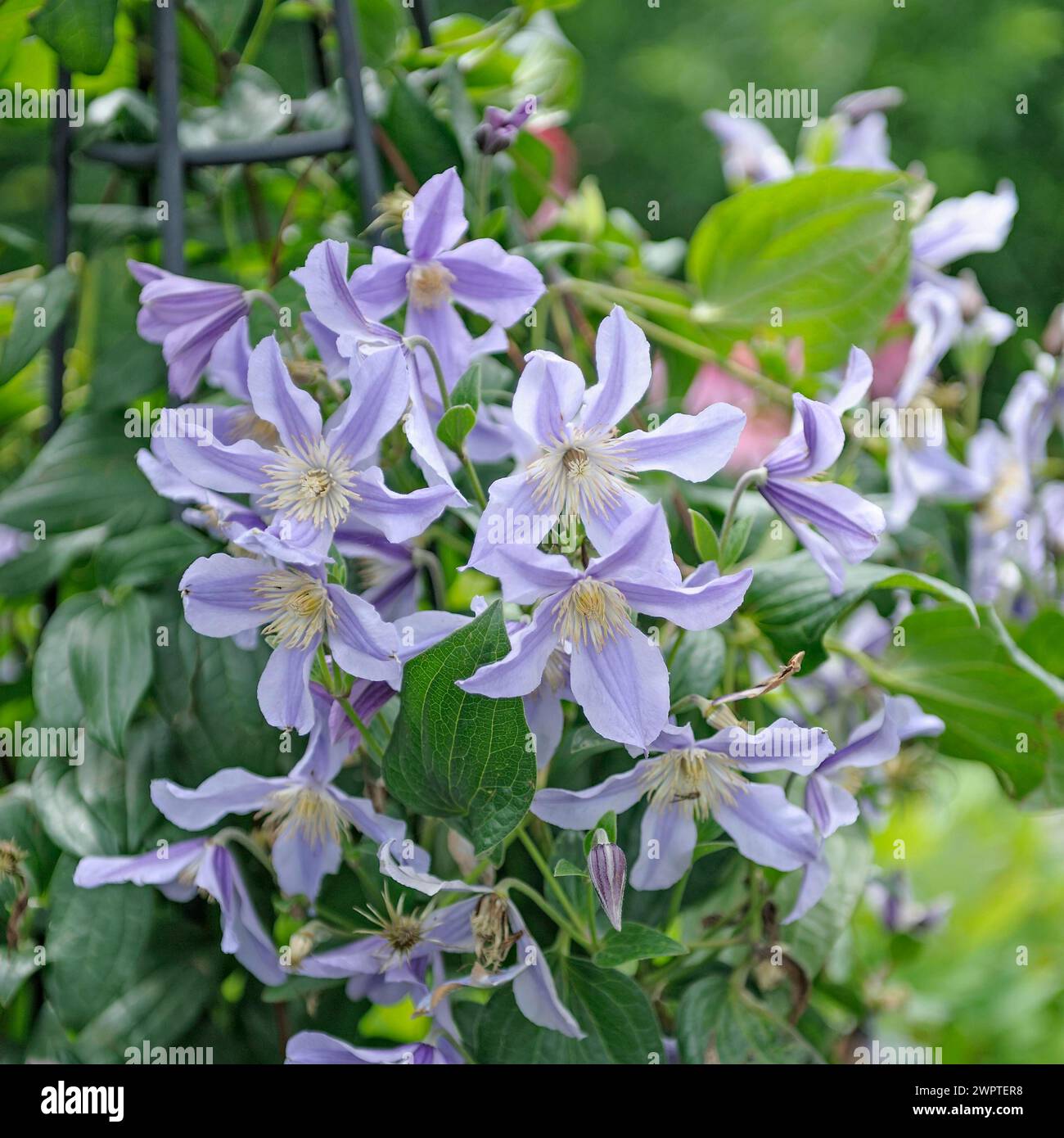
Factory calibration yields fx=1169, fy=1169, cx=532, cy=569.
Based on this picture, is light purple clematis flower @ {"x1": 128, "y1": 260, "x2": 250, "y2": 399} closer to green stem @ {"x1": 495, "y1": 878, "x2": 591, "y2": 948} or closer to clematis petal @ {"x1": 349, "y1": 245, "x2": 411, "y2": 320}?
clematis petal @ {"x1": 349, "y1": 245, "x2": 411, "y2": 320}

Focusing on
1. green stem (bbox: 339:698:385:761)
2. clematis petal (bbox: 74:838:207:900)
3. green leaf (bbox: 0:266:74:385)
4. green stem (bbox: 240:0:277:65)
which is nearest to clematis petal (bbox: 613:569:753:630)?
green stem (bbox: 339:698:385:761)

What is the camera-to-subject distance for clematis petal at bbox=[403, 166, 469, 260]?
1.30 ft

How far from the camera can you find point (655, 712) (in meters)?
0.35

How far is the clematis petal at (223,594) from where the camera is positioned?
37 centimetres

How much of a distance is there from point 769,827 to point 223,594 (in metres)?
0.20

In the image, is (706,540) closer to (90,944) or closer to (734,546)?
(734,546)

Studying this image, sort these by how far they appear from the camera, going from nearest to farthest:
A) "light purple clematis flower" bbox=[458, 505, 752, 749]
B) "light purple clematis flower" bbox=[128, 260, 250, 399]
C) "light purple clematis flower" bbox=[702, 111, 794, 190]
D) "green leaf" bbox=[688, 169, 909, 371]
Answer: "light purple clematis flower" bbox=[458, 505, 752, 749] → "light purple clematis flower" bbox=[128, 260, 250, 399] → "green leaf" bbox=[688, 169, 909, 371] → "light purple clematis flower" bbox=[702, 111, 794, 190]

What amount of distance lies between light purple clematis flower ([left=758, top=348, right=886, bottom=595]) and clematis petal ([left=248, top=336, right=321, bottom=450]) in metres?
0.16

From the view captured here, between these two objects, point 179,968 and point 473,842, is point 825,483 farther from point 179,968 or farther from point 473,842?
point 179,968

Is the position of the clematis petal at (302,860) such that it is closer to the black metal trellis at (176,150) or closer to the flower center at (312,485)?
the flower center at (312,485)

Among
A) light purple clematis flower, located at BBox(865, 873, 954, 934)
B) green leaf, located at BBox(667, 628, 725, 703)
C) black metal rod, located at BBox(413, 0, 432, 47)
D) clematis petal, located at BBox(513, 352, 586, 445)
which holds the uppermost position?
black metal rod, located at BBox(413, 0, 432, 47)

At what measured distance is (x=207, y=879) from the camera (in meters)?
0.42

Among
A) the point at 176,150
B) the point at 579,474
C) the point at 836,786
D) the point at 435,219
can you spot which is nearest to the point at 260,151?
the point at 176,150

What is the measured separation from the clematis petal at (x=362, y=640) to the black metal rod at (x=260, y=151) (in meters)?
0.23
